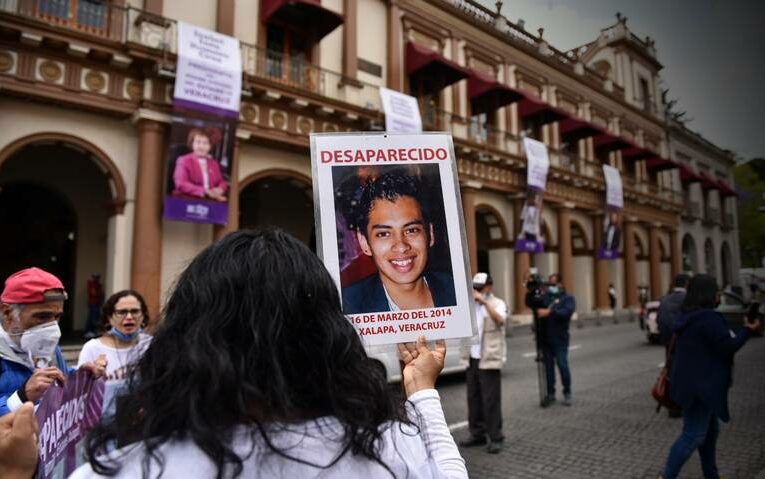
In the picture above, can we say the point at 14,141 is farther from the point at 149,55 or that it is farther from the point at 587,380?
the point at 587,380

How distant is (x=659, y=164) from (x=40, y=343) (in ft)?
107

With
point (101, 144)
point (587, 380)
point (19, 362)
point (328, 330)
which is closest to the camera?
point (328, 330)

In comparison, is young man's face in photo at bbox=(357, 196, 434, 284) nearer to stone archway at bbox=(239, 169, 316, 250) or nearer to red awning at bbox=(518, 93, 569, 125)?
stone archway at bbox=(239, 169, 316, 250)

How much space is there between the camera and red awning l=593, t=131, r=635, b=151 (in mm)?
24156

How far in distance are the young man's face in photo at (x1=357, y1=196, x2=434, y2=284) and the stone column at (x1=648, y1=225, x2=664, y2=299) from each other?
31.1m

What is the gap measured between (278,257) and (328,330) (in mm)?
217

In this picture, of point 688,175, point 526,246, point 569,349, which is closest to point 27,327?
point 569,349

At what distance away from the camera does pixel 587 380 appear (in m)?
9.13

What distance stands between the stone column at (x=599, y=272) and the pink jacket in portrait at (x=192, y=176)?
19414mm

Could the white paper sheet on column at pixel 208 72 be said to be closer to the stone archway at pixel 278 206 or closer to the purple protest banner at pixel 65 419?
the stone archway at pixel 278 206

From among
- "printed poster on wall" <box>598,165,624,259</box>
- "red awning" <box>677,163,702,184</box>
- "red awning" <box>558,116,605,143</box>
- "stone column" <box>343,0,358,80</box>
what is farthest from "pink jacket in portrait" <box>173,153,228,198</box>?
"red awning" <box>677,163,702,184</box>

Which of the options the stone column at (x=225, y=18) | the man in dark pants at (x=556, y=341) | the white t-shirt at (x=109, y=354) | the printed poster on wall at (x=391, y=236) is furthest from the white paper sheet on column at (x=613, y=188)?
the printed poster on wall at (x=391, y=236)

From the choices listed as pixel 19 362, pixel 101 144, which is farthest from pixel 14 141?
pixel 19 362

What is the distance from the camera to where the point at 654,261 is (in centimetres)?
2889
